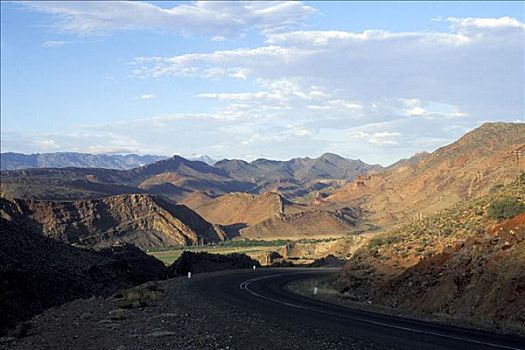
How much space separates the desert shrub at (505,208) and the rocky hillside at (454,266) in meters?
0.06

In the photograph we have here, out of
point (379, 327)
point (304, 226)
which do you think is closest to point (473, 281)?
point (379, 327)

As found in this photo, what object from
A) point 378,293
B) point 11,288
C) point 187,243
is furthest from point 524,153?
point 11,288

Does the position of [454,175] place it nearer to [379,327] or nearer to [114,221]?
[114,221]

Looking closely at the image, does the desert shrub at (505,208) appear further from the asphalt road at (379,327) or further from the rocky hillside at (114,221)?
the rocky hillside at (114,221)

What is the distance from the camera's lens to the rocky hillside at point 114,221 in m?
121

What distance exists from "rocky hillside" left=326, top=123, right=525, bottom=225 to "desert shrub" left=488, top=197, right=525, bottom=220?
259ft

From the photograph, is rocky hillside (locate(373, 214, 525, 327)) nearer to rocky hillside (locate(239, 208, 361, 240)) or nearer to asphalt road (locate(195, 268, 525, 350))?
asphalt road (locate(195, 268, 525, 350))

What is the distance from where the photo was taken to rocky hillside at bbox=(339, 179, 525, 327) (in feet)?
77.5

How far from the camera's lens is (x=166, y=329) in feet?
62.6

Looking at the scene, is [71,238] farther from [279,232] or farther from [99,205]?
[279,232]

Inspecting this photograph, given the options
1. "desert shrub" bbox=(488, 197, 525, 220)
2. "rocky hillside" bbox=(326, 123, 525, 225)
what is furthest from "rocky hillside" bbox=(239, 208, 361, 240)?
"desert shrub" bbox=(488, 197, 525, 220)

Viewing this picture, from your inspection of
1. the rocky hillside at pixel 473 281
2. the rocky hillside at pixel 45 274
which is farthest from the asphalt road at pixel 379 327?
the rocky hillside at pixel 45 274

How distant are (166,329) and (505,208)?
75.3 ft

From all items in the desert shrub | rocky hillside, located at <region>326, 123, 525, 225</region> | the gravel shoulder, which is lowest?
the gravel shoulder
